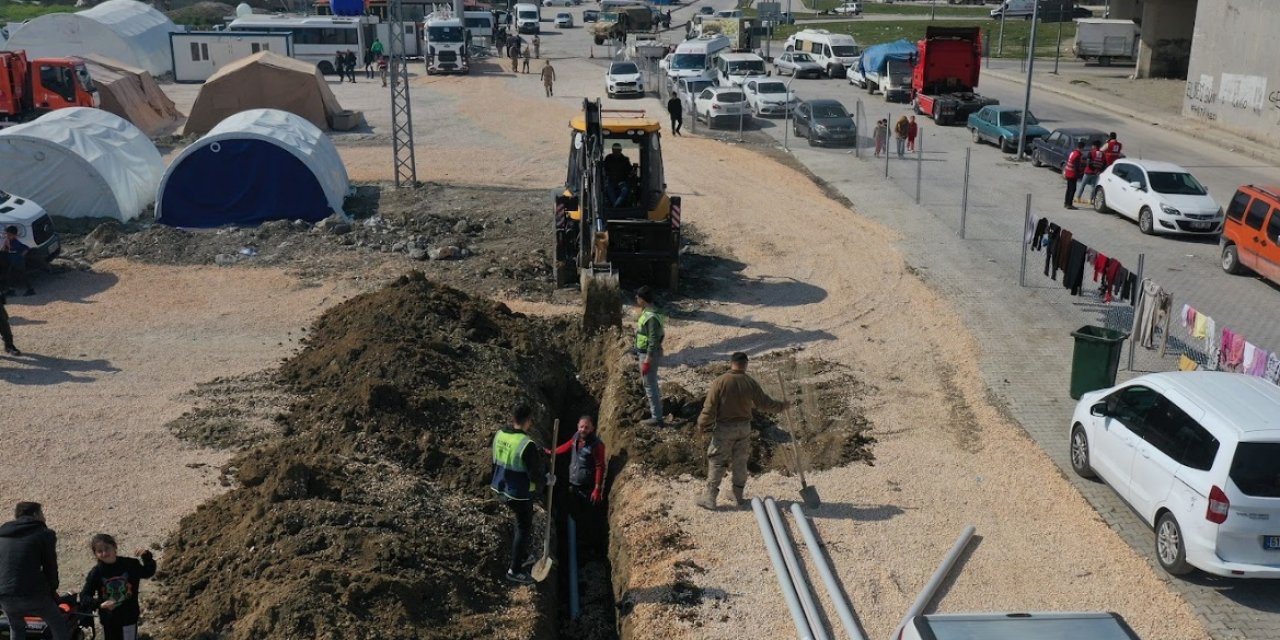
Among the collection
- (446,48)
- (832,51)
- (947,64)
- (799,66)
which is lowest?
(799,66)

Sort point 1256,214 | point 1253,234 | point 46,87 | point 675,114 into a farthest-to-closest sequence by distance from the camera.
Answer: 1. point 46,87
2. point 675,114
3. point 1256,214
4. point 1253,234

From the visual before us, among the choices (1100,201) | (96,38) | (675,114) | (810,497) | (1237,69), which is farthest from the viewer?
(96,38)

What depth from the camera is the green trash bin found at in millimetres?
14703

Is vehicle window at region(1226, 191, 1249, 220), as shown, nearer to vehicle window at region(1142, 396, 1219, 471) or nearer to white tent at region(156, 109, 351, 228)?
vehicle window at region(1142, 396, 1219, 471)

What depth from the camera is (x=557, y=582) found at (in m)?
11.8

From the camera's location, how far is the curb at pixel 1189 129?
35.1 metres

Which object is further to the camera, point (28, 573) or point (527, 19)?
point (527, 19)

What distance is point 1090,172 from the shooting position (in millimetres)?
27625

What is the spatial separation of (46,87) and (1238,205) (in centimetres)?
3431

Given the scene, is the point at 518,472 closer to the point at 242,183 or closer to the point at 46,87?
the point at 242,183

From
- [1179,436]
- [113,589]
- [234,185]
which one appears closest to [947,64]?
[234,185]

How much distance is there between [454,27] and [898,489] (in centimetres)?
4795

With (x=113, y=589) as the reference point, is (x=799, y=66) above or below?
above

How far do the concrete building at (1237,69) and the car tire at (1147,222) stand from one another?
14.1m
